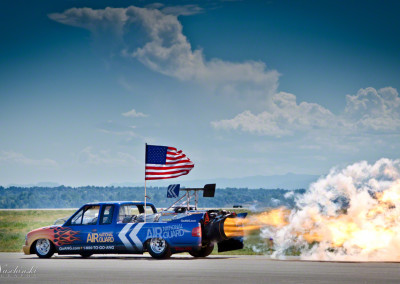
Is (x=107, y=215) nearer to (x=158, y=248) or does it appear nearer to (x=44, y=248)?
(x=158, y=248)

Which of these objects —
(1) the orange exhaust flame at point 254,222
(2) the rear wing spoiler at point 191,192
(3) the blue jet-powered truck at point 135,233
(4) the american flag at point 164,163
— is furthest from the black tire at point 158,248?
(4) the american flag at point 164,163

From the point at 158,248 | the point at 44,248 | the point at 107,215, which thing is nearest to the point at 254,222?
the point at 158,248

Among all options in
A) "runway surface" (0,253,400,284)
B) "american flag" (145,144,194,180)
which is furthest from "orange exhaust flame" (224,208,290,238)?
"american flag" (145,144,194,180)

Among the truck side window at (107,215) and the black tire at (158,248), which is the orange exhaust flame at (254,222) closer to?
the black tire at (158,248)

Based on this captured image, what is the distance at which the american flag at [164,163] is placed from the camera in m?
26.7

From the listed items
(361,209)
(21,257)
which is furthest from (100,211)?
(361,209)

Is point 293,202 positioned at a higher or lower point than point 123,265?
higher

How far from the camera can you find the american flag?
26.7 meters

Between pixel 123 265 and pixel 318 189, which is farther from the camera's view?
pixel 318 189

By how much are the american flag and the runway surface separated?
3.55 metres

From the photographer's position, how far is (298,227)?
25047 mm

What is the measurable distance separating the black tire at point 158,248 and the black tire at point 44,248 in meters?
3.58

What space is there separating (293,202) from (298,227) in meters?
0.91

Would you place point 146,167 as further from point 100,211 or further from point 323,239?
point 323,239
